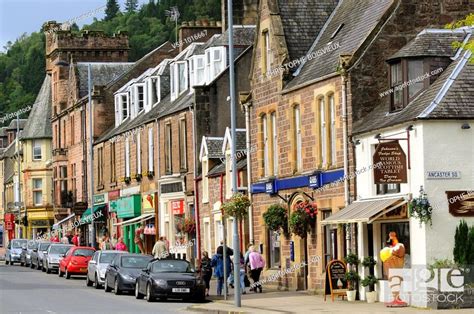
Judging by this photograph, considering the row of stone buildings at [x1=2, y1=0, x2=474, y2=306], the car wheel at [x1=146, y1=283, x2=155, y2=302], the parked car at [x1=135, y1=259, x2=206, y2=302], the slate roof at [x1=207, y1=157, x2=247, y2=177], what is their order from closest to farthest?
the row of stone buildings at [x1=2, y1=0, x2=474, y2=306], the parked car at [x1=135, y1=259, x2=206, y2=302], the car wheel at [x1=146, y1=283, x2=155, y2=302], the slate roof at [x1=207, y1=157, x2=247, y2=177]

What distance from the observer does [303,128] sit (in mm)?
39344

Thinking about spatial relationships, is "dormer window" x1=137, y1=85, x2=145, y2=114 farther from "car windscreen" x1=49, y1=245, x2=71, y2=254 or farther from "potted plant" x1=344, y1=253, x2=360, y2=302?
"potted plant" x1=344, y1=253, x2=360, y2=302

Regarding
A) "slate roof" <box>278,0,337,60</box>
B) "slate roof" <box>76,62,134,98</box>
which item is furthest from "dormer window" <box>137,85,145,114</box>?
"slate roof" <box>278,0,337,60</box>

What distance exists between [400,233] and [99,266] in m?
15.4

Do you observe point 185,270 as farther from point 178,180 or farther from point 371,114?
point 178,180

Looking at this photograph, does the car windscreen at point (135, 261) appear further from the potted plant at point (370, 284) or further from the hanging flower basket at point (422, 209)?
the hanging flower basket at point (422, 209)

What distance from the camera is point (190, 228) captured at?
178 feet

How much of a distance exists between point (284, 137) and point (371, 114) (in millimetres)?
6266

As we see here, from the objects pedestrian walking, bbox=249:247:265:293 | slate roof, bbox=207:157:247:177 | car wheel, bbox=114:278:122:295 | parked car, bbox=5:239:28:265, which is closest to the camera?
pedestrian walking, bbox=249:247:265:293

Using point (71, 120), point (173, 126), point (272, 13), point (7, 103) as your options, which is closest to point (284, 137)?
point (272, 13)

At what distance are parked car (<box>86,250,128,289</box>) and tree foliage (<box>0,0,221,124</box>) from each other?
87237mm


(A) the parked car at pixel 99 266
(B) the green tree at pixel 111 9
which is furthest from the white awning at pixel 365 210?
(B) the green tree at pixel 111 9

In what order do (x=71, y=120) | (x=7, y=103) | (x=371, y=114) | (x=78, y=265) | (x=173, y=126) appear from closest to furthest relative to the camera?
(x=371, y=114)
(x=78, y=265)
(x=173, y=126)
(x=71, y=120)
(x=7, y=103)

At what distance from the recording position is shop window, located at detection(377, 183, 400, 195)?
33.2 meters
